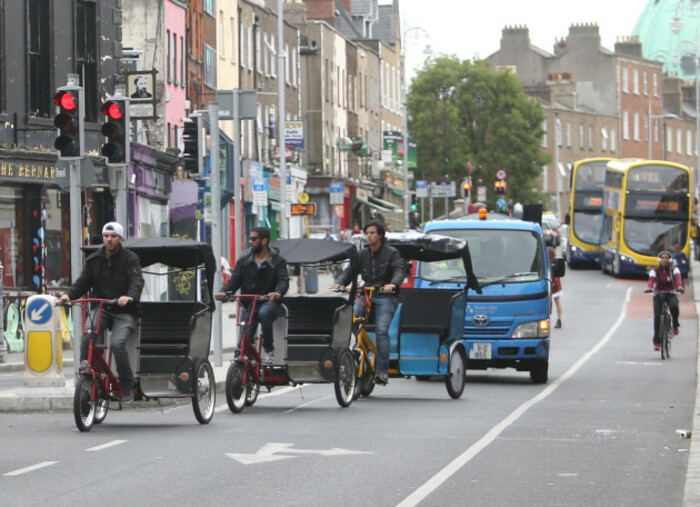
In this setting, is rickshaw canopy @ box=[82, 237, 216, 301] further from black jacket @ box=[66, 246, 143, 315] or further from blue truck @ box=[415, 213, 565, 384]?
blue truck @ box=[415, 213, 565, 384]

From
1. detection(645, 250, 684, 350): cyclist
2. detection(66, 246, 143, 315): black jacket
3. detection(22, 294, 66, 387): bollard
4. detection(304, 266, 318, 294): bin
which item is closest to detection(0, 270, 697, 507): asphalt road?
detection(22, 294, 66, 387): bollard

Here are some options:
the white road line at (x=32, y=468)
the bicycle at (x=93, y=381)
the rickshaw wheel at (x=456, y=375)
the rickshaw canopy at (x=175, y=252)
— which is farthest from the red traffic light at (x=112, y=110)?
the white road line at (x=32, y=468)

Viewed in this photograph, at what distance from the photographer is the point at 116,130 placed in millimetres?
18781

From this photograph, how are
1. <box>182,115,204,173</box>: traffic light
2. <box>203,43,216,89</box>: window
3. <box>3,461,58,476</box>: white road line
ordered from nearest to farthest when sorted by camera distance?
<box>3,461,58,476</box>: white road line
<box>182,115,204,173</box>: traffic light
<box>203,43,216,89</box>: window

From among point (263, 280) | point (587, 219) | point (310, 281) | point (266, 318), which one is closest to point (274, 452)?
point (266, 318)

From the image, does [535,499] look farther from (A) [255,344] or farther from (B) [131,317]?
(A) [255,344]

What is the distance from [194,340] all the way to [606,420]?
4.25m

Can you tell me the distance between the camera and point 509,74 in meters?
117

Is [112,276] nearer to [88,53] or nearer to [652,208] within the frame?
[88,53]

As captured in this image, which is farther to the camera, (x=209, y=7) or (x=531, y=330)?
(x=209, y=7)

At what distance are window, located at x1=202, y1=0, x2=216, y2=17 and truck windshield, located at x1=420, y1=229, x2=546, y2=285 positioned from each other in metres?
36.1

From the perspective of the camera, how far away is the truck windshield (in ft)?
74.5

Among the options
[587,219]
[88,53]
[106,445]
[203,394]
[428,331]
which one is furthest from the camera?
[587,219]

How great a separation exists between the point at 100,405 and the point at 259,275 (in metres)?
2.46
